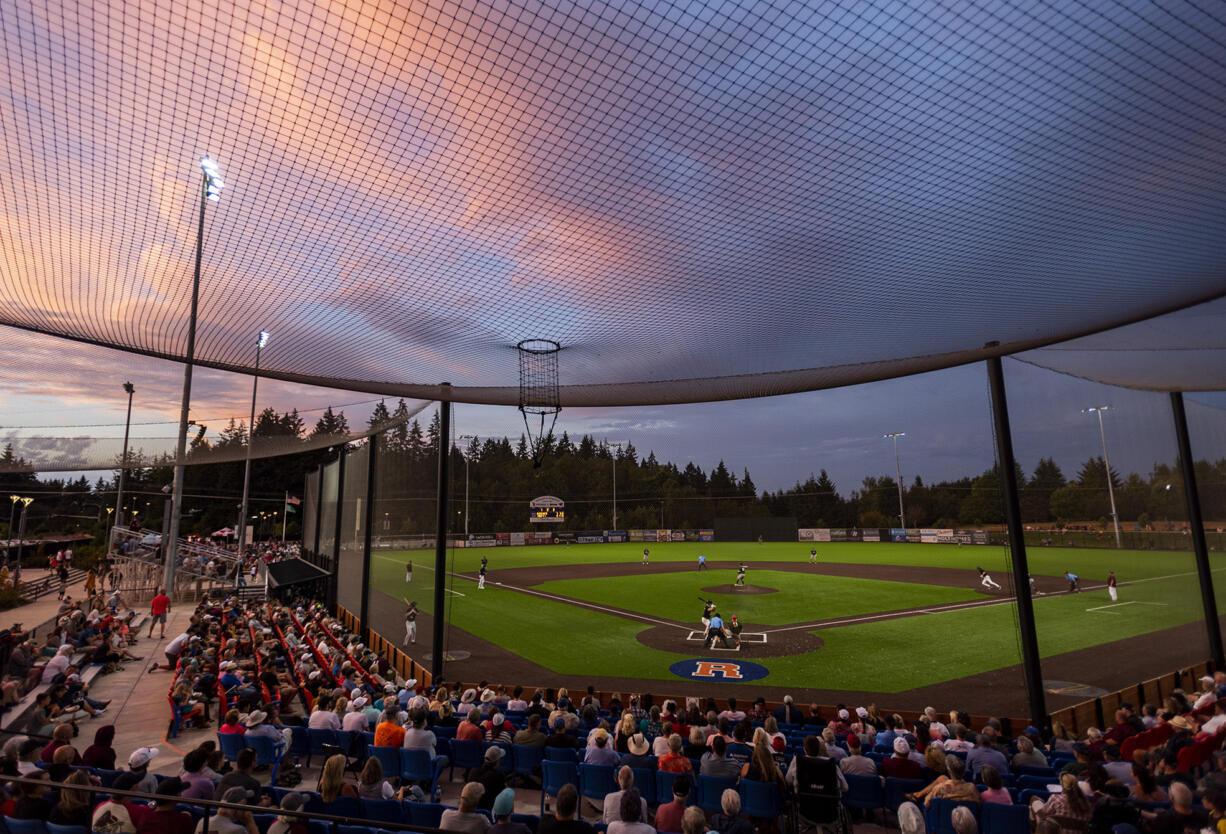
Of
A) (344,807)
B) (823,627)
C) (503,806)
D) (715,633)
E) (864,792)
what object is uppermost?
(503,806)

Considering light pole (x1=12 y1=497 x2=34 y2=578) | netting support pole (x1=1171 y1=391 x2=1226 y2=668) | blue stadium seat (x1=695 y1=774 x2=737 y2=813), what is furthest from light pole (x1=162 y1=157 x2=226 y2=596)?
light pole (x1=12 y1=497 x2=34 y2=578)

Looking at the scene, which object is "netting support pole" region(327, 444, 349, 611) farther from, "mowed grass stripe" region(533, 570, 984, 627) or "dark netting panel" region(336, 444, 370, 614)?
"mowed grass stripe" region(533, 570, 984, 627)

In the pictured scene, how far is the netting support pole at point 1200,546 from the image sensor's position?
13.8m

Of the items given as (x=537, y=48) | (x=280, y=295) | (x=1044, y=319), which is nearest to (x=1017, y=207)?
(x=1044, y=319)

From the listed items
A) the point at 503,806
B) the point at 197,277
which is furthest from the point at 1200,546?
the point at 197,277

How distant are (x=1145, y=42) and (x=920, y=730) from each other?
27.1ft

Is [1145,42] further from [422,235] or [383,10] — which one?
[422,235]

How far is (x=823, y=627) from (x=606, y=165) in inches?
788

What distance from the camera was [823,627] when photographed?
2159 cm

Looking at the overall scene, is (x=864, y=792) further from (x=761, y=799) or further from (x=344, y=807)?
(x=344, y=807)

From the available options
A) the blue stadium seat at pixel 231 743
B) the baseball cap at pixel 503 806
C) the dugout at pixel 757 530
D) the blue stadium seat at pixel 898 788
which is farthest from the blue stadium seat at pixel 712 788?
the dugout at pixel 757 530

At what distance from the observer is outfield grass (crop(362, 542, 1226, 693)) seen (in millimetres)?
16250

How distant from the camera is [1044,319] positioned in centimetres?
1048

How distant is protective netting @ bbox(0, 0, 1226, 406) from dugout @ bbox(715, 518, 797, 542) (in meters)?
60.7
